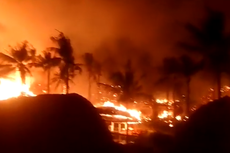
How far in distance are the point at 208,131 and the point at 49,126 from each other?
305 inches

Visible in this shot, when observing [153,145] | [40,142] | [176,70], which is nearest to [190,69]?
[176,70]

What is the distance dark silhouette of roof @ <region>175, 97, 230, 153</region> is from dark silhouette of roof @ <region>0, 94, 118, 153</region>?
13.2 feet

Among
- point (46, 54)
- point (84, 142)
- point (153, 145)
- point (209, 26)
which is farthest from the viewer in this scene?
point (46, 54)

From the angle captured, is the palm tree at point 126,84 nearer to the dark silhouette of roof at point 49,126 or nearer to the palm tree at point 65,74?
the palm tree at point 65,74

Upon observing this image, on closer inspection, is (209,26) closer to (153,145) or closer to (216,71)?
(216,71)

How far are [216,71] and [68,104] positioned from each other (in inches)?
974

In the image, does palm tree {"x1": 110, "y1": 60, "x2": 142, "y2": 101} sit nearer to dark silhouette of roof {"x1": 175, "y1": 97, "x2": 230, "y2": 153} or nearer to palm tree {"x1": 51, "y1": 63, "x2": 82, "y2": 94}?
palm tree {"x1": 51, "y1": 63, "x2": 82, "y2": 94}

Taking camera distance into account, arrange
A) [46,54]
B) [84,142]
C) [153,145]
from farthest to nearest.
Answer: [46,54], [153,145], [84,142]

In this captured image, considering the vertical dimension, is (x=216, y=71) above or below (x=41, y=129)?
above

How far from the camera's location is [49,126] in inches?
782

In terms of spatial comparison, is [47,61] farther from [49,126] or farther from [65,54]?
[49,126]

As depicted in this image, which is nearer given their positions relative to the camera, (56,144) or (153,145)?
(56,144)

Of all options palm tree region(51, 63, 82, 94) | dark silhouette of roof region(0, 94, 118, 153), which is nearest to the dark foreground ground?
dark silhouette of roof region(0, 94, 118, 153)

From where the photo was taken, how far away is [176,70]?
5575cm
